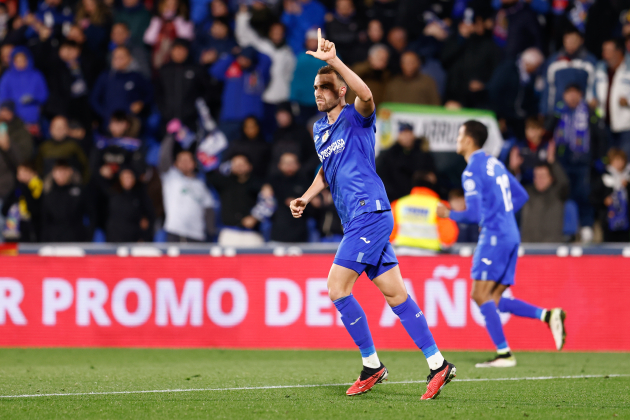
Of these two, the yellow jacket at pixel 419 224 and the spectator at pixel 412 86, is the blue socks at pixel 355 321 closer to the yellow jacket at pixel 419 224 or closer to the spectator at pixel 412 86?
the yellow jacket at pixel 419 224

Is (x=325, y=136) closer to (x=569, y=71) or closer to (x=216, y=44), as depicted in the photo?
(x=569, y=71)


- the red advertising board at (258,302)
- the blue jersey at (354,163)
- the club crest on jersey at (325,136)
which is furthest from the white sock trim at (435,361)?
the red advertising board at (258,302)

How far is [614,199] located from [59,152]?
8.00 m

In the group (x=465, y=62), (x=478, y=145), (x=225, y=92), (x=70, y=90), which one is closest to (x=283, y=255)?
(x=478, y=145)

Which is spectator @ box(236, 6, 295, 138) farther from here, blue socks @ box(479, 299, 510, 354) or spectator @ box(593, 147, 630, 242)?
blue socks @ box(479, 299, 510, 354)

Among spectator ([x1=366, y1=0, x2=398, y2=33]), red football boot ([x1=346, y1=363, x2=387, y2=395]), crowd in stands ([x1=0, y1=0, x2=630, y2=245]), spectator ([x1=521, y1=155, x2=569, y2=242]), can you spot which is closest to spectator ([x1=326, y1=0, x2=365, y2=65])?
crowd in stands ([x1=0, y1=0, x2=630, y2=245])

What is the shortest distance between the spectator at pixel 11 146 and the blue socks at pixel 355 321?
823cm

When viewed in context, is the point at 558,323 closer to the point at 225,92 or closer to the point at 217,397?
the point at 217,397

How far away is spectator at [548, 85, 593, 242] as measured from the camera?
39.2 feet

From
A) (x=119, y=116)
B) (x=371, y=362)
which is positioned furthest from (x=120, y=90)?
(x=371, y=362)

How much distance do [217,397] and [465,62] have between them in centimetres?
844

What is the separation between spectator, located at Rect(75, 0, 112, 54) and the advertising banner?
17.4 ft

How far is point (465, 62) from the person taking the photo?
12.9 m

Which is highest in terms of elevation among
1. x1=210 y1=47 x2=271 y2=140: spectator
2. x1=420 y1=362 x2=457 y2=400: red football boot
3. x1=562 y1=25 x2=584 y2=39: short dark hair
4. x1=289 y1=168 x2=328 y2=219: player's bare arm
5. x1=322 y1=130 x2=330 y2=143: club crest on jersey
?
x1=562 y1=25 x2=584 y2=39: short dark hair
